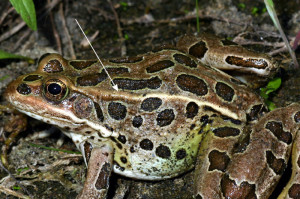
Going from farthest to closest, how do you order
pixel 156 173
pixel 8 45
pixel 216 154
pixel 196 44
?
pixel 8 45 < pixel 196 44 < pixel 156 173 < pixel 216 154

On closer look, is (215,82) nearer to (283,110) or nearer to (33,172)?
(283,110)

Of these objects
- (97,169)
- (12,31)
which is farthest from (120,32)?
(97,169)

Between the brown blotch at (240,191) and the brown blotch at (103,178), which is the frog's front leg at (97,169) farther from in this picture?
the brown blotch at (240,191)

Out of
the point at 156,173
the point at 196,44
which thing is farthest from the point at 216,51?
the point at 156,173

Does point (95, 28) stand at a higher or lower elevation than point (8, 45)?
higher


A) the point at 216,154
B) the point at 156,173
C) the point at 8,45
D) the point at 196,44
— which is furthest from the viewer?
the point at 8,45

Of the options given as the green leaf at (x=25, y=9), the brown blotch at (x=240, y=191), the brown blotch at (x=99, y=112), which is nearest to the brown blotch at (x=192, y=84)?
the brown blotch at (x=99, y=112)

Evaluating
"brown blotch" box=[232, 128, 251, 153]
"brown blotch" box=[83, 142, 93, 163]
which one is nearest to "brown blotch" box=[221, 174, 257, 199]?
"brown blotch" box=[232, 128, 251, 153]

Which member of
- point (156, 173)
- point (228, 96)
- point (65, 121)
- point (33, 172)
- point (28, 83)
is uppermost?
point (228, 96)
